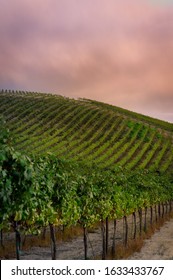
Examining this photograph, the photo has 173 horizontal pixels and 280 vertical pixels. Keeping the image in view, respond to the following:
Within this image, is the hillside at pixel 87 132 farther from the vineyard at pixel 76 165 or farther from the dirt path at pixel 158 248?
the dirt path at pixel 158 248

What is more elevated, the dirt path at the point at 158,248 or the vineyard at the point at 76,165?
the vineyard at the point at 76,165

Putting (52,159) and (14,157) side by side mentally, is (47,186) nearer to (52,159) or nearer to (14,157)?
(52,159)

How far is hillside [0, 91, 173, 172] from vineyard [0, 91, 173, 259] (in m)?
0.19

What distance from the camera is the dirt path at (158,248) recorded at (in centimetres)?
2852

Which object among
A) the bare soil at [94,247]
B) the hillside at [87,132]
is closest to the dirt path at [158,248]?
the bare soil at [94,247]

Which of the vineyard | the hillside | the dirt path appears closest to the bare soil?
the dirt path

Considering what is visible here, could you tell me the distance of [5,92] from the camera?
129375 mm

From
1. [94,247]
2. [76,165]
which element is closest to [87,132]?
[94,247]

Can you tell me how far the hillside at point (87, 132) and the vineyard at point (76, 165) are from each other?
0.62 ft

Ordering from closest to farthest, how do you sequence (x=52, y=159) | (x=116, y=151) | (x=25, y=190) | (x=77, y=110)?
1. (x=25, y=190)
2. (x=52, y=159)
3. (x=116, y=151)
4. (x=77, y=110)

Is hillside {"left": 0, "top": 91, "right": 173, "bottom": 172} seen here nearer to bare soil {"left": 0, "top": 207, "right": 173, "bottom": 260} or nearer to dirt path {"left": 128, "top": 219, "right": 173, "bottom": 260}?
dirt path {"left": 128, "top": 219, "right": 173, "bottom": 260}
